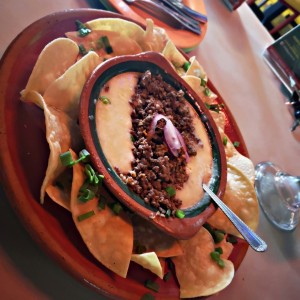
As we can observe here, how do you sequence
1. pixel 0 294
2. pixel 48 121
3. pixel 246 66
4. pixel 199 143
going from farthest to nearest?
pixel 246 66
pixel 199 143
pixel 48 121
pixel 0 294

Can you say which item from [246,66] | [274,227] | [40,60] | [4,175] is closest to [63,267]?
[4,175]

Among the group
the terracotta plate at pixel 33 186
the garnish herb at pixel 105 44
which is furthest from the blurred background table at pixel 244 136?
the garnish herb at pixel 105 44

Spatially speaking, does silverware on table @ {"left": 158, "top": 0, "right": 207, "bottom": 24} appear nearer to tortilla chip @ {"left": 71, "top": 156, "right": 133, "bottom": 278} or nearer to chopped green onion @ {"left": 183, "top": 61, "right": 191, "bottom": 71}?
chopped green onion @ {"left": 183, "top": 61, "right": 191, "bottom": 71}

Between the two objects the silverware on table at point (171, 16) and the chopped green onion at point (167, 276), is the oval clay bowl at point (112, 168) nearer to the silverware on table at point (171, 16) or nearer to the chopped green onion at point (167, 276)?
the chopped green onion at point (167, 276)

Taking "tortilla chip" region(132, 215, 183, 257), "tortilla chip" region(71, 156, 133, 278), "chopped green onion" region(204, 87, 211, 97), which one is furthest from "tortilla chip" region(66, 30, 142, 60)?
"tortilla chip" region(132, 215, 183, 257)

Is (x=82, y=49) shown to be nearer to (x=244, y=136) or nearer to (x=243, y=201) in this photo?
(x=243, y=201)

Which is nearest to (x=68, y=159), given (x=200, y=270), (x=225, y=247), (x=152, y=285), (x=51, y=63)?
(x=51, y=63)

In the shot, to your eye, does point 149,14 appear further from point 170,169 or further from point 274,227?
point 274,227
